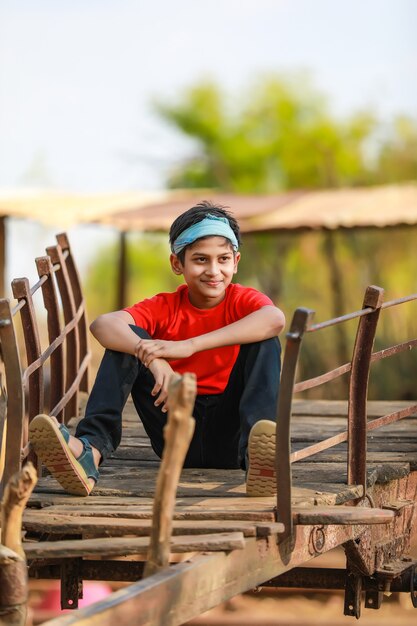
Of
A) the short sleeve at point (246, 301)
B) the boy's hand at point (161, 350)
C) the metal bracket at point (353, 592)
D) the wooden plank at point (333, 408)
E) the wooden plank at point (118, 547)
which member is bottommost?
the metal bracket at point (353, 592)

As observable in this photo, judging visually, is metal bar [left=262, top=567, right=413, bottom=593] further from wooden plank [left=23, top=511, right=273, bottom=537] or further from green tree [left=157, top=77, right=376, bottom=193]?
green tree [left=157, top=77, right=376, bottom=193]

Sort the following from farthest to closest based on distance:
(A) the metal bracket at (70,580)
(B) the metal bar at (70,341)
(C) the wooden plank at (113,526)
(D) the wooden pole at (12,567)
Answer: (B) the metal bar at (70,341) < (A) the metal bracket at (70,580) < (C) the wooden plank at (113,526) < (D) the wooden pole at (12,567)

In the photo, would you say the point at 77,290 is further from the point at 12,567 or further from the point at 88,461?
the point at 12,567

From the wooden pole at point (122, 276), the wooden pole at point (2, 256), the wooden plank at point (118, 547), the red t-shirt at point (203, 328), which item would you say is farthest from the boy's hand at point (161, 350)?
the wooden pole at point (122, 276)

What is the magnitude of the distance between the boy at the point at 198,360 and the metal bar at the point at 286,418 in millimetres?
185

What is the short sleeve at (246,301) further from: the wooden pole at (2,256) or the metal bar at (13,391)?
the wooden pole at (2,256)

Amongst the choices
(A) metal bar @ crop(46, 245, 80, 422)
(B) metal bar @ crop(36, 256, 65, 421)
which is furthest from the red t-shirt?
(A) metal bar @ crop(46, 245, 80, 422)

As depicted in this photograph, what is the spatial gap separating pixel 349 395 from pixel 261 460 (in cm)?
56

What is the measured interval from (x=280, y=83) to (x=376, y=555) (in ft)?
159

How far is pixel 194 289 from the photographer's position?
15.6 ft

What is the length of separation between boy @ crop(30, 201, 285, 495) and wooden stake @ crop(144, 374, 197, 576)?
31.7 inches

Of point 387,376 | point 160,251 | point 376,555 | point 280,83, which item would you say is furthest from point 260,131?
point 376,555

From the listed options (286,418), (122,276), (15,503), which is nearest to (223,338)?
(286,418)

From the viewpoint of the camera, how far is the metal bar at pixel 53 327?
505 cm
